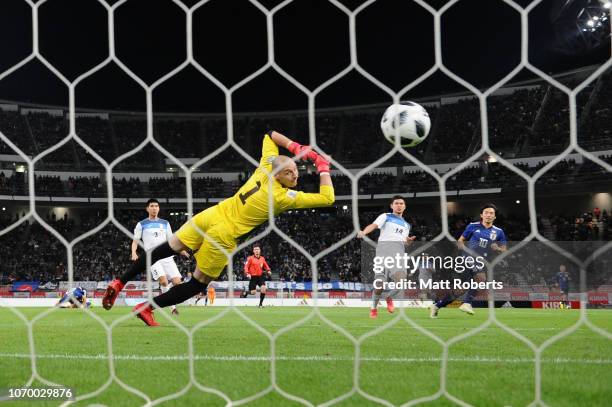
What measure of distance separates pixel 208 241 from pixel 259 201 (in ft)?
1.82

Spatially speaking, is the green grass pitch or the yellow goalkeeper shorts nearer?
the green grass pitch

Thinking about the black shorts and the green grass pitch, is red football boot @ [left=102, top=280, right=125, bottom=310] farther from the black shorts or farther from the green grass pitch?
the black shorts

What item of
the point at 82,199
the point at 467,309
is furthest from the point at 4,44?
the point at 467,309

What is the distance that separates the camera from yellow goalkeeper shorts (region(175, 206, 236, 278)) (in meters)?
4.83

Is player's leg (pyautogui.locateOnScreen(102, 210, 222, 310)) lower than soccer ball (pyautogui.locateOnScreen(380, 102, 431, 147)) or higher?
lower

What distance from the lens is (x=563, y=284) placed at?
17062 mm

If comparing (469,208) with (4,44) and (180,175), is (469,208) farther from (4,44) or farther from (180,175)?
(4,44)

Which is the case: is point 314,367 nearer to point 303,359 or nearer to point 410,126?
point 303,359

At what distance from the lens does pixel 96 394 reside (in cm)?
257

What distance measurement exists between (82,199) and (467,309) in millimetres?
23742

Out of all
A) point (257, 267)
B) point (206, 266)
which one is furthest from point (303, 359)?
point (257, 267)

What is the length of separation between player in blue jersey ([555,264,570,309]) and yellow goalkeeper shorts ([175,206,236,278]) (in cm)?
1428

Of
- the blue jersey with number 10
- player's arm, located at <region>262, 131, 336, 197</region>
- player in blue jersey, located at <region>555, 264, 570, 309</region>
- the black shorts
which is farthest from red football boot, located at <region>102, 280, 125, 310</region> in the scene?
player in blue jersey, located at <region>555, 264, 570, 309</region>

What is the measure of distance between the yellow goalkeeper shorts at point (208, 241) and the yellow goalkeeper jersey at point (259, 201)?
70mm
